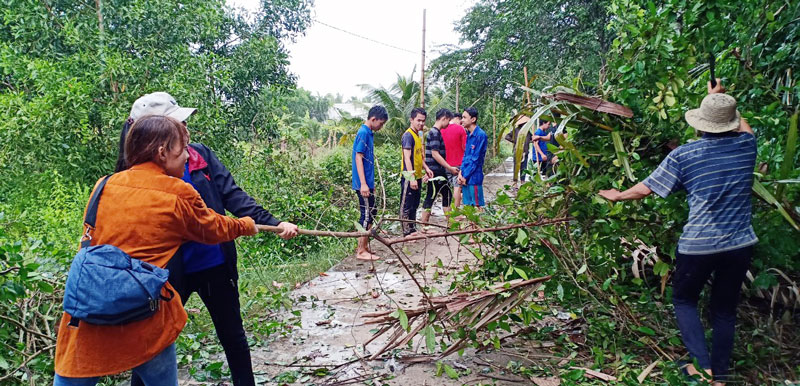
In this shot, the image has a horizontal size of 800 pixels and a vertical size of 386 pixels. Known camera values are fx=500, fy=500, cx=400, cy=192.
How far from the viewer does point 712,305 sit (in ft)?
9.40

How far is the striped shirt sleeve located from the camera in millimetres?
2775

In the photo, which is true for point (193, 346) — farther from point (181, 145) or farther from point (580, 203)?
point (580, 203)

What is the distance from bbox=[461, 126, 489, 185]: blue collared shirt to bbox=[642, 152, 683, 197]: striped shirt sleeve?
4.00 metres

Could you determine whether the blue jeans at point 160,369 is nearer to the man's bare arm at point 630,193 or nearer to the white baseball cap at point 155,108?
the white baseball cap at point 155,108

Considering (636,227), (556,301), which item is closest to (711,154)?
(636,227)

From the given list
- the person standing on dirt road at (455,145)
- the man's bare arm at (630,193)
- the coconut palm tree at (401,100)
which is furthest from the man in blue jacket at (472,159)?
the coconut palm tree at (401,100)

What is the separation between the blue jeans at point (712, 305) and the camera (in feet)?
9.05

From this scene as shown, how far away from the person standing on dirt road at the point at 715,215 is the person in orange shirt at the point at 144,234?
2458 millimetres

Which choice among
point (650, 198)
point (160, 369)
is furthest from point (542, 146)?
point (160, 369)

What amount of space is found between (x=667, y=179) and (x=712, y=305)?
781mm

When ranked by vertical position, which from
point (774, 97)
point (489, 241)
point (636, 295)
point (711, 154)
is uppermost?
point (774, 97)

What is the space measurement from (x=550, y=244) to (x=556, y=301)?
958 millimetres

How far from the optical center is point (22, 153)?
7164 mm

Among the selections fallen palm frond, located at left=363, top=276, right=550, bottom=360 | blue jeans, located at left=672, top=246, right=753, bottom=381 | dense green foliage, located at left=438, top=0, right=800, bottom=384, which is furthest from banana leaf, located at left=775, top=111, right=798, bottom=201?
fallen palm frond, located at left=363, top=276, right=550, bottom=360
